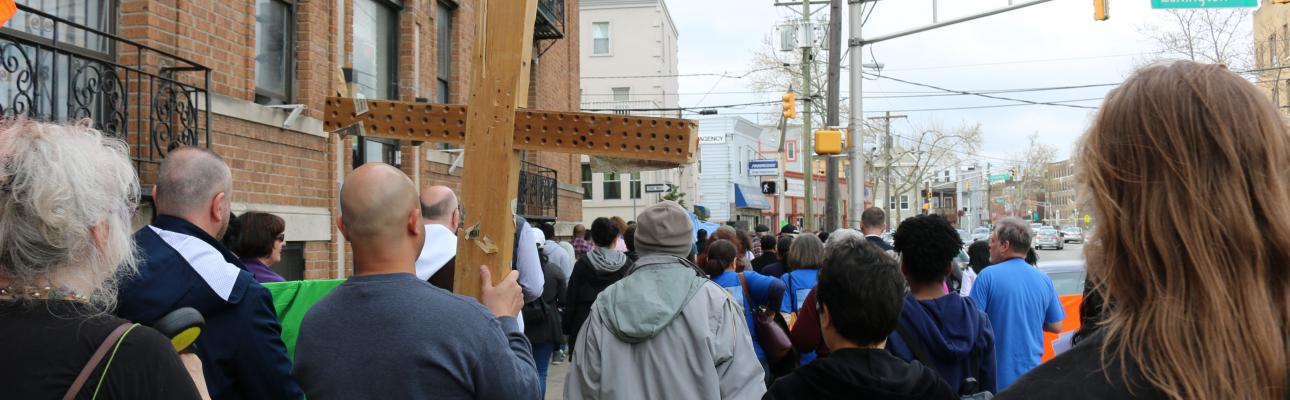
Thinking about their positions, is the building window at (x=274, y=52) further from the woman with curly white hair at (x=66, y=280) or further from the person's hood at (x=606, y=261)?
the woman with curly white hair at (x=66, y=280)

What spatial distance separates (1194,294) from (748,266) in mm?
10298

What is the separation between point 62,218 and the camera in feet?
6.40

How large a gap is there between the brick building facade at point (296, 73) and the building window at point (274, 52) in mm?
10

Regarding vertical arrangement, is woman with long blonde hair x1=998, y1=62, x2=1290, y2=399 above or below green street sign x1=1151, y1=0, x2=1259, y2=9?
below

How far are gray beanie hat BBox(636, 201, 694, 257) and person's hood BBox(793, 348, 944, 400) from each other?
1.05m

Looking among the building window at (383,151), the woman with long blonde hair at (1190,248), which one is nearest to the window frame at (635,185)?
the building window at (383,151)

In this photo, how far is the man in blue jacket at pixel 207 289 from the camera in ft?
9.75

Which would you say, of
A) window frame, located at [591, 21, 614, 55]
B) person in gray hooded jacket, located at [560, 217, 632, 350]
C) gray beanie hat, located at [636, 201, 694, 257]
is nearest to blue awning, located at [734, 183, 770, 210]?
window frame, located at [591, 21, 614, 55]

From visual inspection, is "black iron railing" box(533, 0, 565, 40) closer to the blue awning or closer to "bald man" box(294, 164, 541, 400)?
"bald man" box(294, 164, 541, 400)

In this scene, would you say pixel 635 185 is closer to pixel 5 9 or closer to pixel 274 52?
pixel 274 52

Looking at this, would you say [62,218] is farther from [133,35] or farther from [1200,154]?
[133,35]

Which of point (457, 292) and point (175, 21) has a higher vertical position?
point (175, 21)

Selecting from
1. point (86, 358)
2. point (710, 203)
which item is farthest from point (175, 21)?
point (710, 203)

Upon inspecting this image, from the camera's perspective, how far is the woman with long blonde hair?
4.12ft
